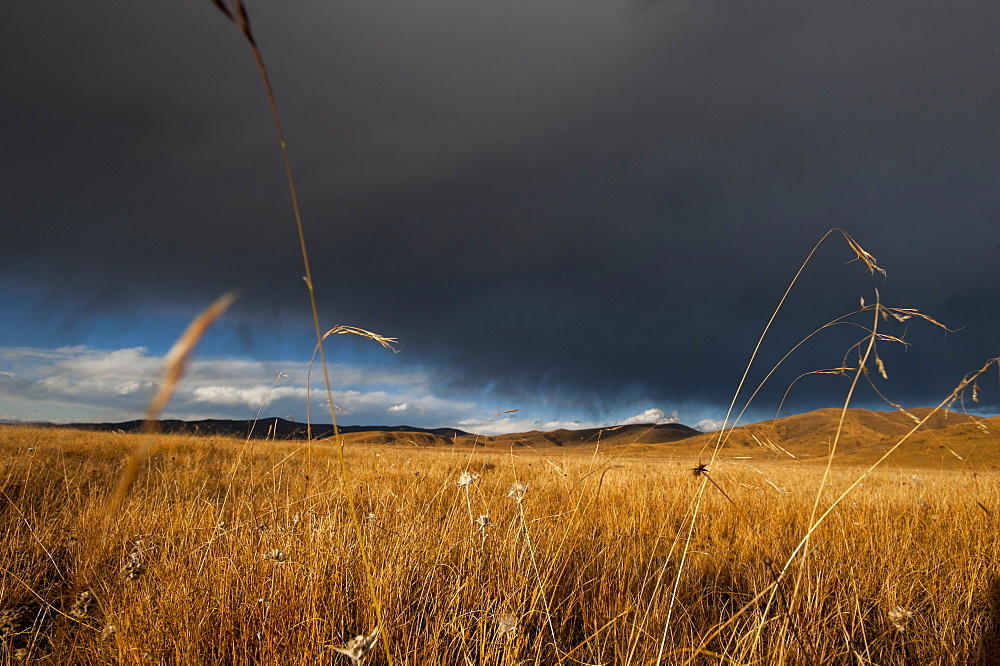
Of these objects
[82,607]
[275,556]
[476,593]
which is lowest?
[82,607]

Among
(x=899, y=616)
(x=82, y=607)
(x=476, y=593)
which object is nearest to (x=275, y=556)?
(x=476, y=593)

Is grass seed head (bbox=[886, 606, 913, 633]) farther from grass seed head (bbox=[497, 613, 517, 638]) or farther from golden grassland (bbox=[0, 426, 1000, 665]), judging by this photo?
grass seed head (bbox=[497, 613, 517, 638])

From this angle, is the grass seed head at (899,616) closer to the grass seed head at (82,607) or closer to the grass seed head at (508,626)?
the grass seed head at (508,626)

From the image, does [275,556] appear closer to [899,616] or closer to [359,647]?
[359,647]

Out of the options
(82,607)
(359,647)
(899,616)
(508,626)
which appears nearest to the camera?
(359,647)

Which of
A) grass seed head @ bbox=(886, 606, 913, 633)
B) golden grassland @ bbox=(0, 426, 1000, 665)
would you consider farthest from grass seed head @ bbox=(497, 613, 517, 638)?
grass seed head @ bbox=(886, 606, 913, 633)

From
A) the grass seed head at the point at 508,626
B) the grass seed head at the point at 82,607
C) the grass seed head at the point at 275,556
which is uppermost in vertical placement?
the grass seed head at the point at 275,556

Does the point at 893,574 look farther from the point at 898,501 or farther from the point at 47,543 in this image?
the point at 47,543

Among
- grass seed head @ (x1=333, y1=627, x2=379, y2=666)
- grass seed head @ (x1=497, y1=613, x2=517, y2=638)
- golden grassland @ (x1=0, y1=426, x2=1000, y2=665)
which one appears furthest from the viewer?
golden grassland @ (x1=0, y1=426, x2=1000, y2=665)

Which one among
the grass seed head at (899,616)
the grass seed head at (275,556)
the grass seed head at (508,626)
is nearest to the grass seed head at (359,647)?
the grass seed head at (508,626)

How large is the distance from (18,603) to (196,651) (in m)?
1.49

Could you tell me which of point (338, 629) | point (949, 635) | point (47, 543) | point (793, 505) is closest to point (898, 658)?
point (949, 635)

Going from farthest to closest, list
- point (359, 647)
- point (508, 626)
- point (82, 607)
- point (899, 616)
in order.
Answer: point (82, 607), point (899, 616), point (508, 626), point (359, 647)

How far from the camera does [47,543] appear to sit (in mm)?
2959
